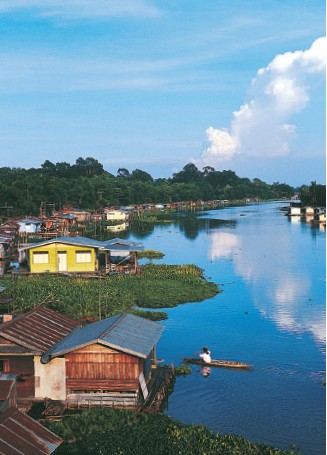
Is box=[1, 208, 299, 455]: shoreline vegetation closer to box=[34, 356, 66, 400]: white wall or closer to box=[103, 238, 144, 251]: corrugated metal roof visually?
box=[34, 356, 66, 400]: white wall

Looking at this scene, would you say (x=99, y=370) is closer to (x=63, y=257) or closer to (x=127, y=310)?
(x=127, y=310)

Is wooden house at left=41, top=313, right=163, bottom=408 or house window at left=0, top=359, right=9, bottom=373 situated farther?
house window at left=0, top=359, right=9, bottom=373

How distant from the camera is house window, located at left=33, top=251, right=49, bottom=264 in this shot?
4038 centimetres

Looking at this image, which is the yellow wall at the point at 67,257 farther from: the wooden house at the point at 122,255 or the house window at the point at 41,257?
the wooden house at the point at 122,255

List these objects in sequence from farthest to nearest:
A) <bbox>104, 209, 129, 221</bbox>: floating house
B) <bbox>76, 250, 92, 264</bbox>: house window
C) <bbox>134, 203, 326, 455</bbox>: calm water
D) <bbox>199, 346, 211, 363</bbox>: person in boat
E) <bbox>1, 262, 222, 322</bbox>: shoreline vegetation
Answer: <bbox>104, 209, 129, 221</bbox>: floating house → <bbox>76, 250, 92, 264</bbox>: house window → <bbox>1, 262, 222, 322</bbox>: shoreline vegetation → <bbox>199, 346, 211, 363</bbox>: person in boat → <bbox>134, 203, 326, 455</bbox>: calm water

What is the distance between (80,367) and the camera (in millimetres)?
17250

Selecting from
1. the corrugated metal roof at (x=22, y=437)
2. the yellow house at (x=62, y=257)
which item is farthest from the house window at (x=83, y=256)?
the corrugated metal roof at (x=22, y=437)

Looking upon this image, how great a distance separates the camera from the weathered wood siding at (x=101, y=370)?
17.1m

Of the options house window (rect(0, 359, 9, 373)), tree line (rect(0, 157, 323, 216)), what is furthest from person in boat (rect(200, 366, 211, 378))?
tree line (rect(0, 157, 323, 216))

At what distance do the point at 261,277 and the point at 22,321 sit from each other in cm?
2692

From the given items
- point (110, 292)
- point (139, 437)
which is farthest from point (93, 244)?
point (139, 437)

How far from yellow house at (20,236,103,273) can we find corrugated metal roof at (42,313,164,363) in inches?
793

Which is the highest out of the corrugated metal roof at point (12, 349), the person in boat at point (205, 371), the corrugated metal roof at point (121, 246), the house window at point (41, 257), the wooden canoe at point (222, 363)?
the corrugated metal roof at point (121, 246)

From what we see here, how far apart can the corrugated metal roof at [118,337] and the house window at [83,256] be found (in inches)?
796
